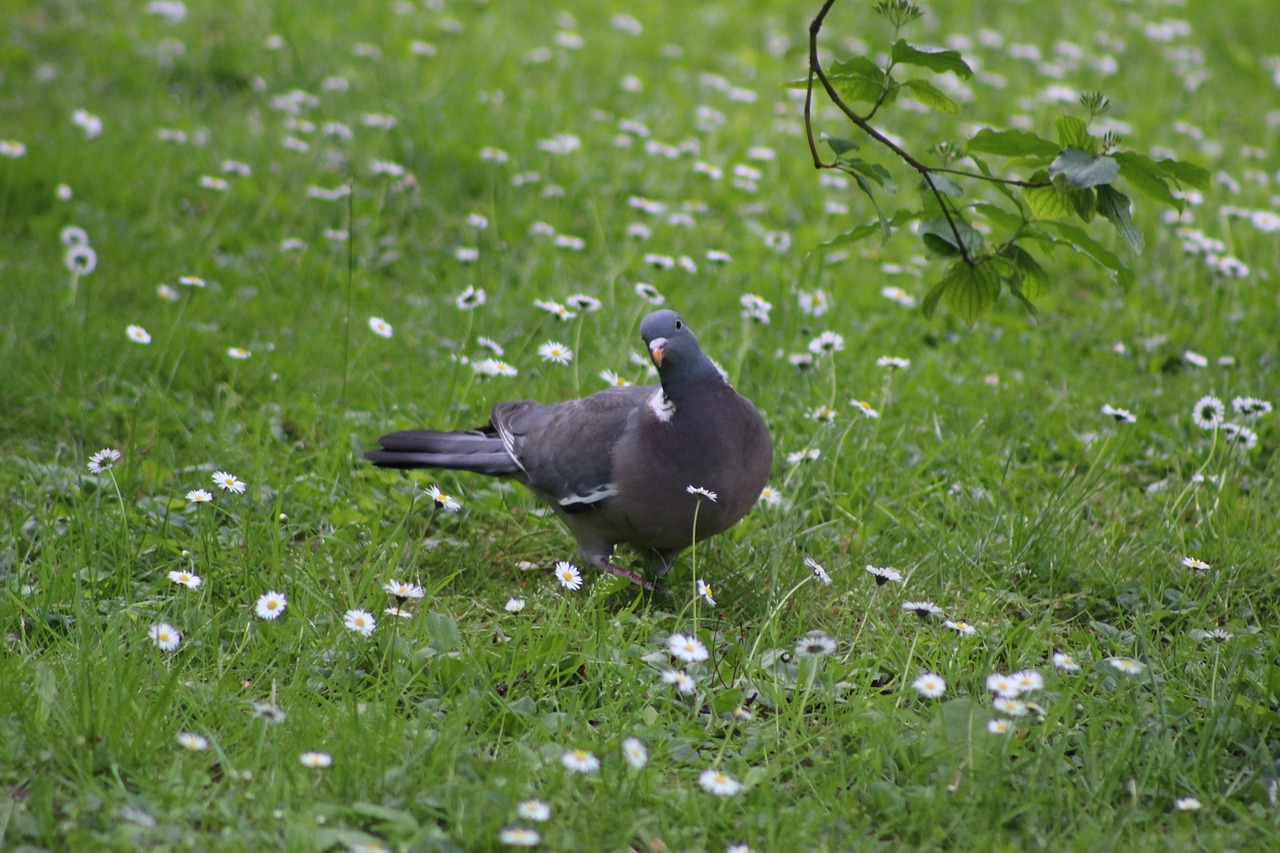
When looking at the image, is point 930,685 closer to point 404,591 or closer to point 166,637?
point 404,591

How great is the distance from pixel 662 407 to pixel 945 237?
0.88 meters

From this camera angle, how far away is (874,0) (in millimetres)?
7977

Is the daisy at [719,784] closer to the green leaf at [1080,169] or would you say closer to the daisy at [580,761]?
the daisy at [580,761]

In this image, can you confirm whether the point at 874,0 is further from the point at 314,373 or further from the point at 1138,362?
the point at 314,373

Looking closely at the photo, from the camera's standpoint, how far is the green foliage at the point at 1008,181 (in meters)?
2.51

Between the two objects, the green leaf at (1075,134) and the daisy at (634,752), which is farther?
the green leaf at (1075,134)

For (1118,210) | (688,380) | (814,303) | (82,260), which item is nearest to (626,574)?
(688,380)

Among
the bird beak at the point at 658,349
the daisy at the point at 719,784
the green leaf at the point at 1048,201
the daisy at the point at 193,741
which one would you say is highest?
the green leaf at the point at 1048,201

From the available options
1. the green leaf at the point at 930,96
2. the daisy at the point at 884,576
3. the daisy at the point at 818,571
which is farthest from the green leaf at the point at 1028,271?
the daisy at the point at 818,571

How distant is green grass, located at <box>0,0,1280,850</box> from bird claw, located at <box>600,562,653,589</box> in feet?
0.26

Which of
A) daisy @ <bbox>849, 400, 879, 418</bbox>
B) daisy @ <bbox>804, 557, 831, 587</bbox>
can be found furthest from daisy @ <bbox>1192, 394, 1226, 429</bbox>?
daisy @ <bbox>804, 557, 831, 587</bbox>

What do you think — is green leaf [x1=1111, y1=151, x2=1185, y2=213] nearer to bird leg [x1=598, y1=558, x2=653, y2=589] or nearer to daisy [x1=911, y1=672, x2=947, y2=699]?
daisy [x1=911, y1=672, x2=947, y2=699]

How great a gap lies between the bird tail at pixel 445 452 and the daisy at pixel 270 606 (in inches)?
28.9

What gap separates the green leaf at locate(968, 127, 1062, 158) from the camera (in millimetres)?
2582
